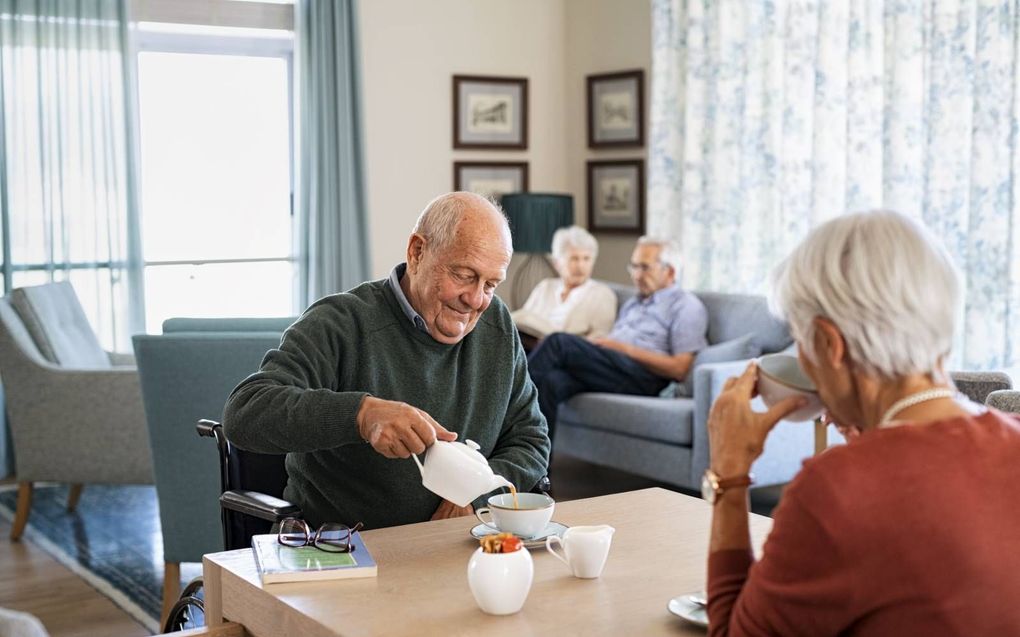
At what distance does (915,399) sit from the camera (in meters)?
1.38

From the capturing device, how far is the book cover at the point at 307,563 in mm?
1813

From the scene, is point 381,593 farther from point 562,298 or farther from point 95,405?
point 562,298

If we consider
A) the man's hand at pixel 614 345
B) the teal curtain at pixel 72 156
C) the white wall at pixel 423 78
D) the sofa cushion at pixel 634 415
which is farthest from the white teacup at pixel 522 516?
the white wall at pixel 423 78

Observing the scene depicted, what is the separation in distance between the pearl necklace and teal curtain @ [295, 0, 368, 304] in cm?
535

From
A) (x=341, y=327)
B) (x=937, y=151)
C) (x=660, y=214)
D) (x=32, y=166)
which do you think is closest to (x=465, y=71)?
(x=660, y=214)

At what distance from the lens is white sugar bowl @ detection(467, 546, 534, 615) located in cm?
164

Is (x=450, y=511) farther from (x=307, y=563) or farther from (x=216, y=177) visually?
(x=216, y=177)

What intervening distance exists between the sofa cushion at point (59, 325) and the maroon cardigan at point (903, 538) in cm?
432

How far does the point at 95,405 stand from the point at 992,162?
364 cm

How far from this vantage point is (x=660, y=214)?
654 centimetres

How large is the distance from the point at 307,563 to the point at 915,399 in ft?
3.10

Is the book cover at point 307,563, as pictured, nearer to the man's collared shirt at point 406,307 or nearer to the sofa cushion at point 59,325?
the man's collared shirt at point 406,307

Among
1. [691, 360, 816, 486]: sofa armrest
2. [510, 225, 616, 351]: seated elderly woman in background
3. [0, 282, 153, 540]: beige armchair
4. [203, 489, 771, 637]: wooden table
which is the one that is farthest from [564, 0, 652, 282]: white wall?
[203, 489, 771, 637]: wooden table

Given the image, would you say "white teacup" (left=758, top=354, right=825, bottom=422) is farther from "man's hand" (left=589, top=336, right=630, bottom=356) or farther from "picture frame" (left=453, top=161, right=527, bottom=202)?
"picture frame" (left=453, top=161, right=527, bottom=202)
